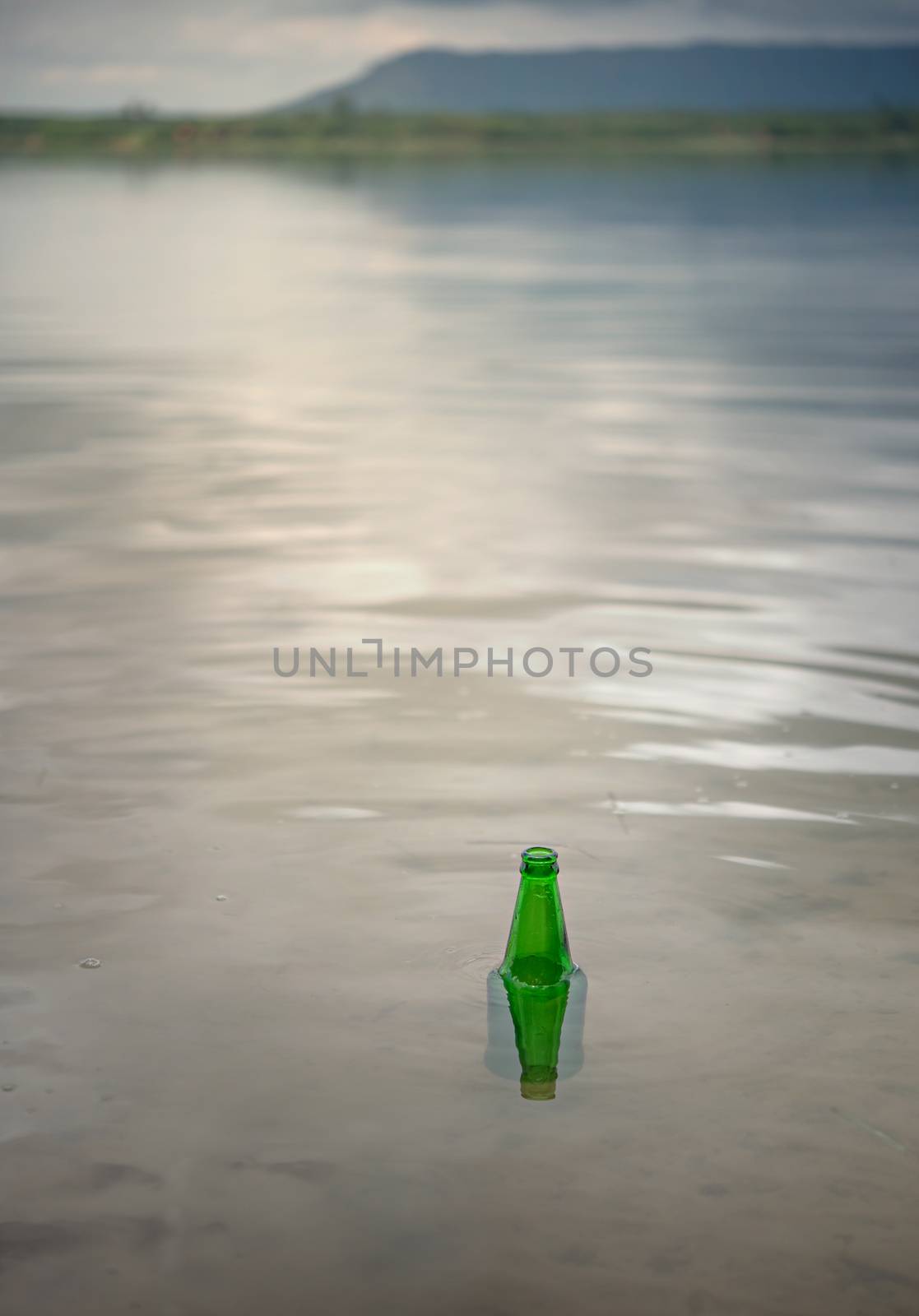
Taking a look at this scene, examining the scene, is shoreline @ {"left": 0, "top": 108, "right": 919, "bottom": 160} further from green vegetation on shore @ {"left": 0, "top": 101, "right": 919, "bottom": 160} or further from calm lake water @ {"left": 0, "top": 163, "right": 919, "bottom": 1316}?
calm lake water @ {"left": 0, "top": 163, "right": 919, "bottom": 1316}

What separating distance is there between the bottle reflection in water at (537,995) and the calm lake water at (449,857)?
0.04m

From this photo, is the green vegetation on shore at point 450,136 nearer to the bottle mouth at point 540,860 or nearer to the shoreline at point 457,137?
the shoreline at point 457,137

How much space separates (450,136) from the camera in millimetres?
114688

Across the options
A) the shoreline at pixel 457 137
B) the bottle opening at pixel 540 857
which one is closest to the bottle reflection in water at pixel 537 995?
the bottle opening at pixel 540 857

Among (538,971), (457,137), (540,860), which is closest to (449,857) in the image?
(538,971)

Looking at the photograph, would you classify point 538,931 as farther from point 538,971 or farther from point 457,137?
point 457,137

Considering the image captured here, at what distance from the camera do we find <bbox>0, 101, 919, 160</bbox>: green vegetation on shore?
102750 millimetres

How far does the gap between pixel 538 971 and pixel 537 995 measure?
0.17 ft

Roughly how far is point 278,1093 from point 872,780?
2355 mm

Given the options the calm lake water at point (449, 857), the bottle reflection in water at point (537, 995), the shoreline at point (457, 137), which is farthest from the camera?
the shoreline at point (457, 137)

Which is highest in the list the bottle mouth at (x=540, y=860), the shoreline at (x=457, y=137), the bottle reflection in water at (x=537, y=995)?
the shoreline at (x=457, y=137)

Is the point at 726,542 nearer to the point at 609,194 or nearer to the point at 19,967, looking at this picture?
the point at 19,967

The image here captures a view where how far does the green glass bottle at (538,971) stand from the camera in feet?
11.0

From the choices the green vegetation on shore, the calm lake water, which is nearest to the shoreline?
the green vegetation on shore
